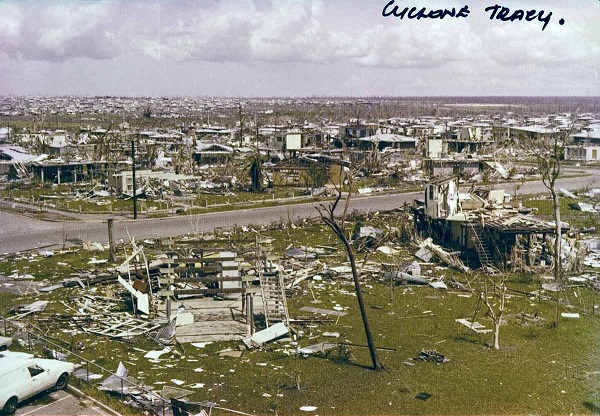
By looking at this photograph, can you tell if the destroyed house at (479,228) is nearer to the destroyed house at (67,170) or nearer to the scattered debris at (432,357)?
the scattered debris at (432,357)

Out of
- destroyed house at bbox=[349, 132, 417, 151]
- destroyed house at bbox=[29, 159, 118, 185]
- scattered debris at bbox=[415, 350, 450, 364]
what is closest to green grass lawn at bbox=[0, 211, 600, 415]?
scattered debris at bbox=[415, 350, 450, 364]

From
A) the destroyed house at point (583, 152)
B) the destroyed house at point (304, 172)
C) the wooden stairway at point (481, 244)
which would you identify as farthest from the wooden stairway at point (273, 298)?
the destroyed house at point (583, 152)

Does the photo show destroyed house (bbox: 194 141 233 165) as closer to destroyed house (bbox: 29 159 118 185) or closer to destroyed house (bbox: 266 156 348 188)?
destroyed house (bbox: 266 156 348 188)

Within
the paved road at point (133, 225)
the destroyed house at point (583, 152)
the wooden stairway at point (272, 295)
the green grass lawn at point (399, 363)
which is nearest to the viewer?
the green grass lawn at point (399, 363)

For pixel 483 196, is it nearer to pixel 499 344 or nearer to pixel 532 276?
pixel 532 276

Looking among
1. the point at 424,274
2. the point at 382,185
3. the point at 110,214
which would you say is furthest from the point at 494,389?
the point at 382,185

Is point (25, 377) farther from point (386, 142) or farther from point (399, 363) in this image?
point (386, 142)
